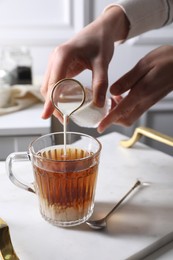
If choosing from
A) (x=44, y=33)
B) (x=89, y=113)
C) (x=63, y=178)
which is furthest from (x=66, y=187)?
(x=44, y=33)

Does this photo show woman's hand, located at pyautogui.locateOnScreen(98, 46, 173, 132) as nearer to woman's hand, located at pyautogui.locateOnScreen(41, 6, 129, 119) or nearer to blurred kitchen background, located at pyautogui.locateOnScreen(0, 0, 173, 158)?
woman's hand, located at pyautogui.locateOnScreen(41, 6, 129, 119)

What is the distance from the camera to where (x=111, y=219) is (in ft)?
1.65

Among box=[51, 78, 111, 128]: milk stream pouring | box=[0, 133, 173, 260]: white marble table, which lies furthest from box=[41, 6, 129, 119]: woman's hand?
box=[0, 133, 173, 260]: white marble table

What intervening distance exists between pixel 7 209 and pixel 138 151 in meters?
0.26

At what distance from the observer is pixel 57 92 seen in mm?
555

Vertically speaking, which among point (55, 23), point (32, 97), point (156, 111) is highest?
point (55, 23)

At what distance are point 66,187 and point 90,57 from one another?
0.20 meters

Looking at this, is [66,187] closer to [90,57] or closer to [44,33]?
[90,57]

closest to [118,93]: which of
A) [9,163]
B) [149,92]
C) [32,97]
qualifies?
[149,92]

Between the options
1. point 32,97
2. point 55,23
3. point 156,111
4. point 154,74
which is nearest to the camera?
point 154,74

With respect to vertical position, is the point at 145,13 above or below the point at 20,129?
above

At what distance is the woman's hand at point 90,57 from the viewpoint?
0.55 metres

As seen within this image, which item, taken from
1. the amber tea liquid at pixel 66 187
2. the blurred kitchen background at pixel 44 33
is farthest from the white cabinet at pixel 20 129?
the amber tea liquid at pixel 66 187

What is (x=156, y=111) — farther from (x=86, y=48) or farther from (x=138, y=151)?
(x=86, y=48)
